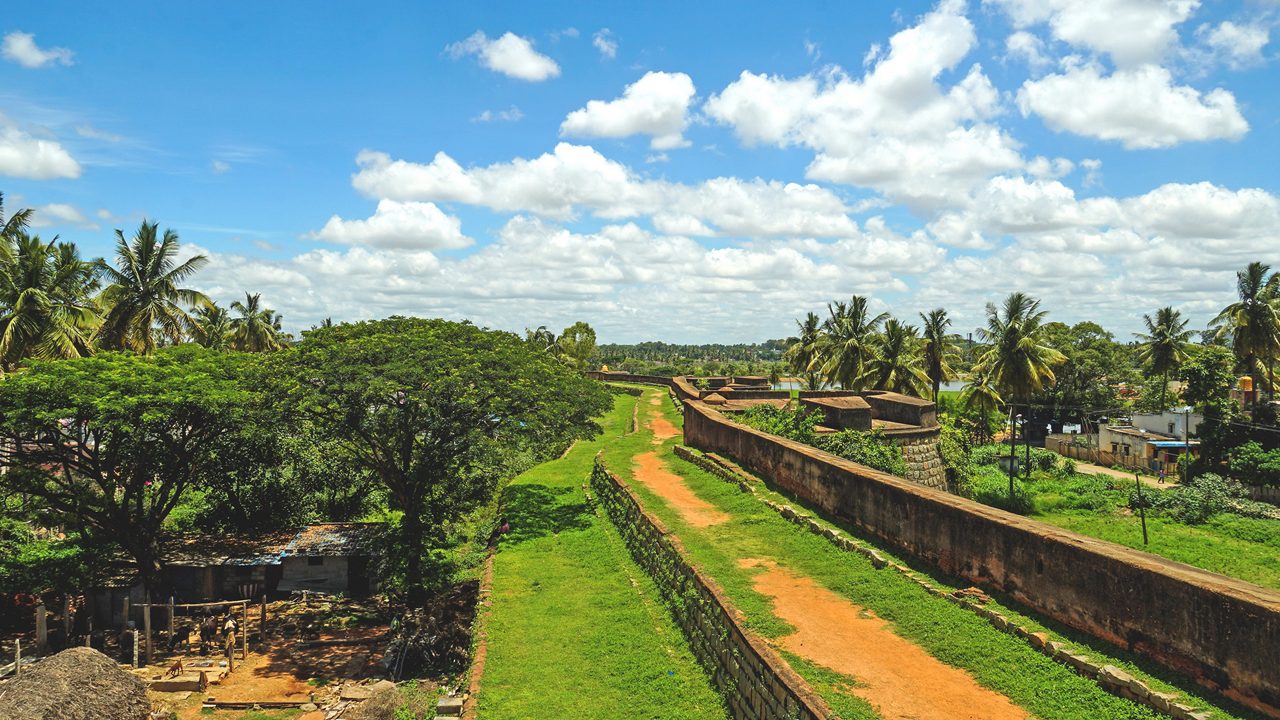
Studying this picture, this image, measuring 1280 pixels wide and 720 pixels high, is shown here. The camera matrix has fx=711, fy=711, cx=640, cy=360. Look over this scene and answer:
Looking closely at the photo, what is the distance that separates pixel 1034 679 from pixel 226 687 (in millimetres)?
13904

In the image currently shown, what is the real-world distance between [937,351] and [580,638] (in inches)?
1130

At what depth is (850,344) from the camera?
3703 cm

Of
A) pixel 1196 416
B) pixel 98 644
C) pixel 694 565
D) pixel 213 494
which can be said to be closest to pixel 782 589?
pixel 694 565

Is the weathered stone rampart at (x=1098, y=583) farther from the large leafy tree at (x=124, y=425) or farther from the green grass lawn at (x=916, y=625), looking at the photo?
the large leafy tree at (x=124, y=425)

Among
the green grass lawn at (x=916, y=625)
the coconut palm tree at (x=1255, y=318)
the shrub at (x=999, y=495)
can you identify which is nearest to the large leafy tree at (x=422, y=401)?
the green grass lawn at (x=916, y=625)

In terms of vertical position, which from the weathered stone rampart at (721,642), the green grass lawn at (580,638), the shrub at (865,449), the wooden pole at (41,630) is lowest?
the wooden pole at (41,630)

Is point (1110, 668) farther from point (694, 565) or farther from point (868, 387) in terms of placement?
point (868, 387)

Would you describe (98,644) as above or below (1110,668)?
below

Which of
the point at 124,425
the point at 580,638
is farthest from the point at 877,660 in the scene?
the point at 124,425

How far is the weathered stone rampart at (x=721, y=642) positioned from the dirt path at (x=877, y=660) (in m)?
0.54

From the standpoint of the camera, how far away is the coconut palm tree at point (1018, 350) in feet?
91.8

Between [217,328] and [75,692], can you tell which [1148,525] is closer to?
[75,692]

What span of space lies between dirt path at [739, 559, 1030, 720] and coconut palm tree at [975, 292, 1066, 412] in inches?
847

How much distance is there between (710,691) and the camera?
32.0ft
